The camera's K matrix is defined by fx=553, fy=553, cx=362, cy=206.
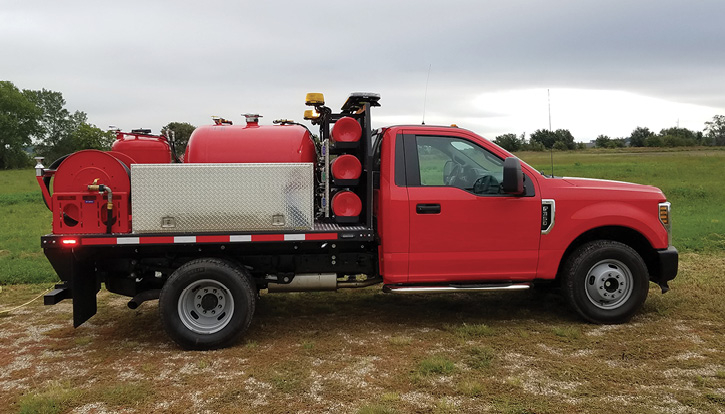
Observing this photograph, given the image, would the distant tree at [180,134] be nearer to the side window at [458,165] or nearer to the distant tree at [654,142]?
the side window at [458,165]

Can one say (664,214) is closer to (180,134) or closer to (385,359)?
(385,359)

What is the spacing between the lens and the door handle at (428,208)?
5.44 meters

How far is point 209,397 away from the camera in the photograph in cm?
418

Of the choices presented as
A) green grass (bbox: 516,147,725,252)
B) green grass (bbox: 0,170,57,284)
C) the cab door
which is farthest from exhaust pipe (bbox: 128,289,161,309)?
green grass (bbox: 516,147,725,252)

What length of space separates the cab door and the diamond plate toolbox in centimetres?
116

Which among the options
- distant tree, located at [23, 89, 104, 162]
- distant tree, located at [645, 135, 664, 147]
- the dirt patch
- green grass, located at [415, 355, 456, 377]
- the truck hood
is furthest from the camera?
distant tree, located at [23, 89, 104, 162]

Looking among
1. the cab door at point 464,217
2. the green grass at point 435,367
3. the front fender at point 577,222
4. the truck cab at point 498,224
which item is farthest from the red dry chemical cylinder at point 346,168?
the front fender at point 577,222

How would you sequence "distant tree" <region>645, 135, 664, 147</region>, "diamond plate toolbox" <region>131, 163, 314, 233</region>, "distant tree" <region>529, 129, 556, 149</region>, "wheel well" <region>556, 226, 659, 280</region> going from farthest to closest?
→ "distant tree" <region>645, 135, 664, 147</region>
"distant tree" <region>529, 129, 556, 149</region>
"wheel well" <region>556, 226, 659, 280</region>
"diamond plate toolbox" <region>131, 163, 314, 233</region>

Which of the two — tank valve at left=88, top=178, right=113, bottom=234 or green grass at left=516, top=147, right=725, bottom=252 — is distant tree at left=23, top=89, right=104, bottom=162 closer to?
green grass at left=516, top=147, right=725, bottom=252

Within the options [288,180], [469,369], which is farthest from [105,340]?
[469,369]

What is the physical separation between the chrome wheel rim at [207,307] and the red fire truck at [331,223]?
0.01m

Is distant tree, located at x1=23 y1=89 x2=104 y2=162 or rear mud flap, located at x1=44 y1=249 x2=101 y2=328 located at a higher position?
distant tree, located at x1=23 y1=89 x2=104 y2=162

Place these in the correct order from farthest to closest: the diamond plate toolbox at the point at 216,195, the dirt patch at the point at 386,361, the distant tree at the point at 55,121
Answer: the distant tree at the point at 55,121 < the diamond plate toolbox at the point at 216,195 < the dirt patch at the point at 386,361

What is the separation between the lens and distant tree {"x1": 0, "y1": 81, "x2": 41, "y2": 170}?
70.8 m
